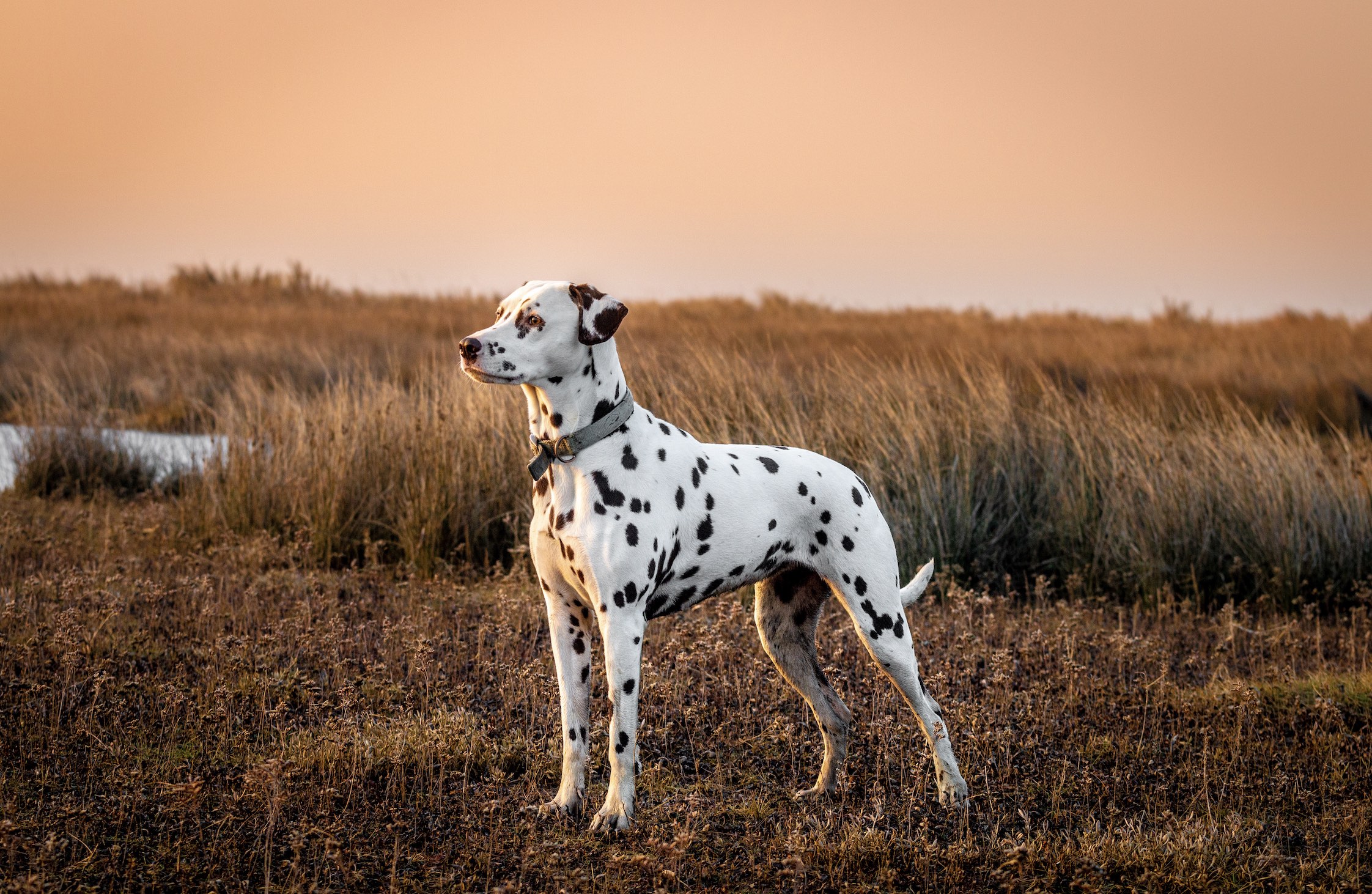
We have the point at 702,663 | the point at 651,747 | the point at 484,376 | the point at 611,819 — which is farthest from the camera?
the point at 702,663

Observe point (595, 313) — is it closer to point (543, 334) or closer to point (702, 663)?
point (543, 334)

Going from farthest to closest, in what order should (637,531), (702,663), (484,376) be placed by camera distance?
(702,663), (637,531), (484,376)

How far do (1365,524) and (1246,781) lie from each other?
4853 mm

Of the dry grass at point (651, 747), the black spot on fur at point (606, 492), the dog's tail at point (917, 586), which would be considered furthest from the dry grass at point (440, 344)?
the black spot on fur at point (606, 492)

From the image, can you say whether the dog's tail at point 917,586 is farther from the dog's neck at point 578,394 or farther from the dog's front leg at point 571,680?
the dog's neck at point 578,394

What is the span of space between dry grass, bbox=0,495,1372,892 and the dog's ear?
1.77 meters

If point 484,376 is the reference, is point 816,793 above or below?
below

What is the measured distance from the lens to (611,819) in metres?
4.37

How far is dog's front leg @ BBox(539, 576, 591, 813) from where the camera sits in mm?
4453

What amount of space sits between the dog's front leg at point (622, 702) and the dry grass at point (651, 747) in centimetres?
12

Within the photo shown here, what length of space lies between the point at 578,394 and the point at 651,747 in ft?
6.91

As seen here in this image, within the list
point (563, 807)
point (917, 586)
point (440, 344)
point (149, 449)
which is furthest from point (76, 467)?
point (440, 344)

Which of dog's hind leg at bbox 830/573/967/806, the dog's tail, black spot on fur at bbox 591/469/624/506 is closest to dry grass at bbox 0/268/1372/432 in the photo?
the dog's tail

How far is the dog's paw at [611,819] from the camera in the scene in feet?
14.3
